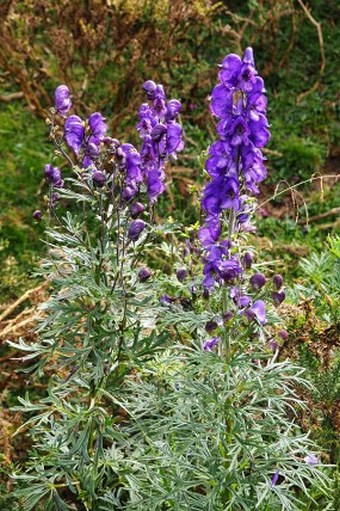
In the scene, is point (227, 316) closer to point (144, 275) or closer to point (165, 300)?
point (144, 275)

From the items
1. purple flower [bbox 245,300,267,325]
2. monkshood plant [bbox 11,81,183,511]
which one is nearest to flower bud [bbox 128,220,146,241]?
monkshood plant [bbox 11,81,183,511]

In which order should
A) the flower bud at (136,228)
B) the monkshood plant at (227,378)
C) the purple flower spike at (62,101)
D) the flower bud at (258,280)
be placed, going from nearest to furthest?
the monkshood plant at (227,378) → the flower bud at (258,280) → the flower bud at (136,228) → the purple flower spike at (62,101)

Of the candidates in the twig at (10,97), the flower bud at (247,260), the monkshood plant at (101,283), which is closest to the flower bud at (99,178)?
the monkshood plant at (101,283)

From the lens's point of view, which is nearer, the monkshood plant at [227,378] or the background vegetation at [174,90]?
the monkshood plant at [227,378]

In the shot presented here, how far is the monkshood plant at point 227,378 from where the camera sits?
2.27 metres

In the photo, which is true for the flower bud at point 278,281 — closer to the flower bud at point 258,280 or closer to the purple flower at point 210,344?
the flower bud at point 258,280

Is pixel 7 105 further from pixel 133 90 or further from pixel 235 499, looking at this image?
pixel 235 499

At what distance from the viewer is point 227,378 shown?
7.70 feet

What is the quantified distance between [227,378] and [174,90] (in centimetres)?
361

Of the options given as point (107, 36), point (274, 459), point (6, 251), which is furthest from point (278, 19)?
point (274, 459)

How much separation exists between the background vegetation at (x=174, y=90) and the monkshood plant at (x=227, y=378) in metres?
1.31

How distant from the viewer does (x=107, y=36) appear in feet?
17.7

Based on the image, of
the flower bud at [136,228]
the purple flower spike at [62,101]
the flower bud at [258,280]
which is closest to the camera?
the flower bud at [258,280]

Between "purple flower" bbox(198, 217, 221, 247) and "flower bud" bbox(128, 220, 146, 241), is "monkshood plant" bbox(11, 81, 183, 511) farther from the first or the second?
"purple flower" bbox(198, 217, 221, 247)
